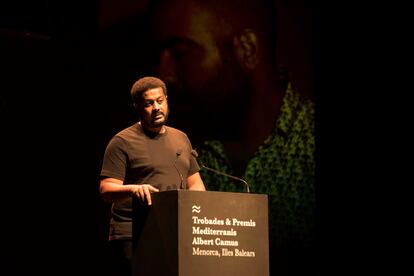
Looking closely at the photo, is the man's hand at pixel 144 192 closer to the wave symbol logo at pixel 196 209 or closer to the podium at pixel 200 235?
the podium at pixel 200 235

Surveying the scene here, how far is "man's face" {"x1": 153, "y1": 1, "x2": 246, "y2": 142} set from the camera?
529 centimetres

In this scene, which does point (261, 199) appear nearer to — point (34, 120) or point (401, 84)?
point (34, 120)

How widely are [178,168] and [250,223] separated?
0.44m

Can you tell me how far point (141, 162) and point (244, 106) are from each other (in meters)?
2.22

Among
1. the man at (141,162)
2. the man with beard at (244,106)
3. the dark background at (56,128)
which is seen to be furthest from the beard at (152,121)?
the man with beard at (244,106)

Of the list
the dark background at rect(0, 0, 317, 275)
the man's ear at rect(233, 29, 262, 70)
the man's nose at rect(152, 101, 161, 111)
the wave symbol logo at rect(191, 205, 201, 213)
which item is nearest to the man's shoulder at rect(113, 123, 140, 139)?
the man's nose at rect(152, 101, 161, 111)

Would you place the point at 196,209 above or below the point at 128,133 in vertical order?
below

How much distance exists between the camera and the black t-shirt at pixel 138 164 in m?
3.29

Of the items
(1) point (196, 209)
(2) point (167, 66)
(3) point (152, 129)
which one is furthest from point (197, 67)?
(1) point (196, 209)

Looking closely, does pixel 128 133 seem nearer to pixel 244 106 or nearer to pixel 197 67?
pixel 197 67

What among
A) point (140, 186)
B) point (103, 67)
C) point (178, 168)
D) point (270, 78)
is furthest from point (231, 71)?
point (140, 186)

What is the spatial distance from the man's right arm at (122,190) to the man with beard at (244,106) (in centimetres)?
201

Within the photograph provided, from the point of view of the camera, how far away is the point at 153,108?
11.0ft

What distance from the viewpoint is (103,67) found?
15.8 ft
